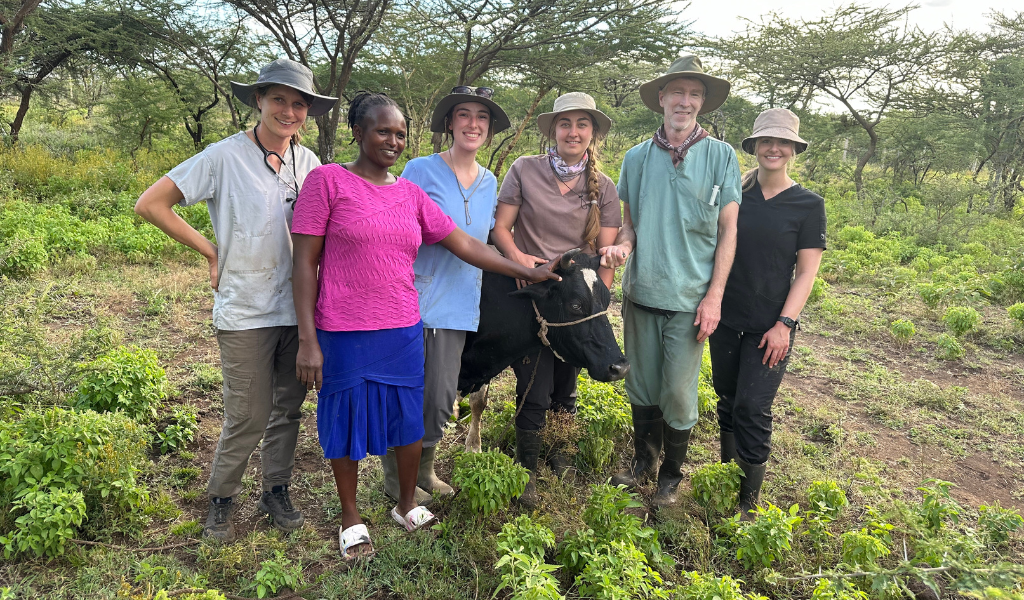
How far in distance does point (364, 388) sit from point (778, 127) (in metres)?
2.64

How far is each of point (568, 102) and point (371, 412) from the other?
77.8 inches

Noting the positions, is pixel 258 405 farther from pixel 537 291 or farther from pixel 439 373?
pixel 537 291

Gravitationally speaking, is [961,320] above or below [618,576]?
above

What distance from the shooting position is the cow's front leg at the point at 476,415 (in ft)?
13.8

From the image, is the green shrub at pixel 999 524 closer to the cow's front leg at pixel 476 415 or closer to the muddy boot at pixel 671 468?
the muddy boot at pixel 671 468

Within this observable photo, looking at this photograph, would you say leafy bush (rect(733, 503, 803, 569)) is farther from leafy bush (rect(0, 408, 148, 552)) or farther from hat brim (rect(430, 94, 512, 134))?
leafy bush (rect(0, 408, 148, 552))

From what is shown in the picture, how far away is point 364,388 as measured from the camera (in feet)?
9.51

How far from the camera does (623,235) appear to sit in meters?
3.60

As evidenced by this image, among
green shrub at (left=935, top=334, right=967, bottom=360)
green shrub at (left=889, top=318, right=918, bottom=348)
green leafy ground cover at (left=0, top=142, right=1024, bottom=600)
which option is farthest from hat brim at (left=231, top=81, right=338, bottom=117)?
green shrub at (left=935, top=334, right=967, bottom=360)

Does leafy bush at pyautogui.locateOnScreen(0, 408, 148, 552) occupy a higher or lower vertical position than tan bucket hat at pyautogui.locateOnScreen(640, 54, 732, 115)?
lower

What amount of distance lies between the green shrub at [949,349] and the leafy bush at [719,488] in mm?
4658

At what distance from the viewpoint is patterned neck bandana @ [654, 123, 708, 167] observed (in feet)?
11.0

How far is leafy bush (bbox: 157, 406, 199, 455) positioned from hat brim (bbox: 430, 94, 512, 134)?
2.67 meters

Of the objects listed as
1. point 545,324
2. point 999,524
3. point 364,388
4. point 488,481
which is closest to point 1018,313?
point 999,524
